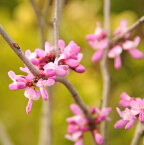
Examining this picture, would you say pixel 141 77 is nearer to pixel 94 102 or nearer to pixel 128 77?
pixel 128 77

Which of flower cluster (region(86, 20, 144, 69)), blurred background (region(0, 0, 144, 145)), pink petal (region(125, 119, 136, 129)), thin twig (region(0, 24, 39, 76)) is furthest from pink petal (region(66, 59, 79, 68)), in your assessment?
blurred background (region(0, 0, 144, 145))

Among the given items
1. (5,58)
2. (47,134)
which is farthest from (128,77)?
(47,134)

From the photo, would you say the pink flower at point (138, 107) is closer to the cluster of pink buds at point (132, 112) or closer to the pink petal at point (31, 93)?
the cluster of pink buds at point (132, 112)

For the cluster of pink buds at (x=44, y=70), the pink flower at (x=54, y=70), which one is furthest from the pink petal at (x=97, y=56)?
the pink flower at (x=54, y=70)

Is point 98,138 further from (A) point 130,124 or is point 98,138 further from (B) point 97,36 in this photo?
(B) point 97,36

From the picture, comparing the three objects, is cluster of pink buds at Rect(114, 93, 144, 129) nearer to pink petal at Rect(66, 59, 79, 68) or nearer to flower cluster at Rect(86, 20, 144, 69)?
pink petal at Rect(66, 59, 79, 68)

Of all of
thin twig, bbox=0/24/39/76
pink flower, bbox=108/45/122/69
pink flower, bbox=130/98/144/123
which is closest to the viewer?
thin twig, bbox=0/24/39/76
